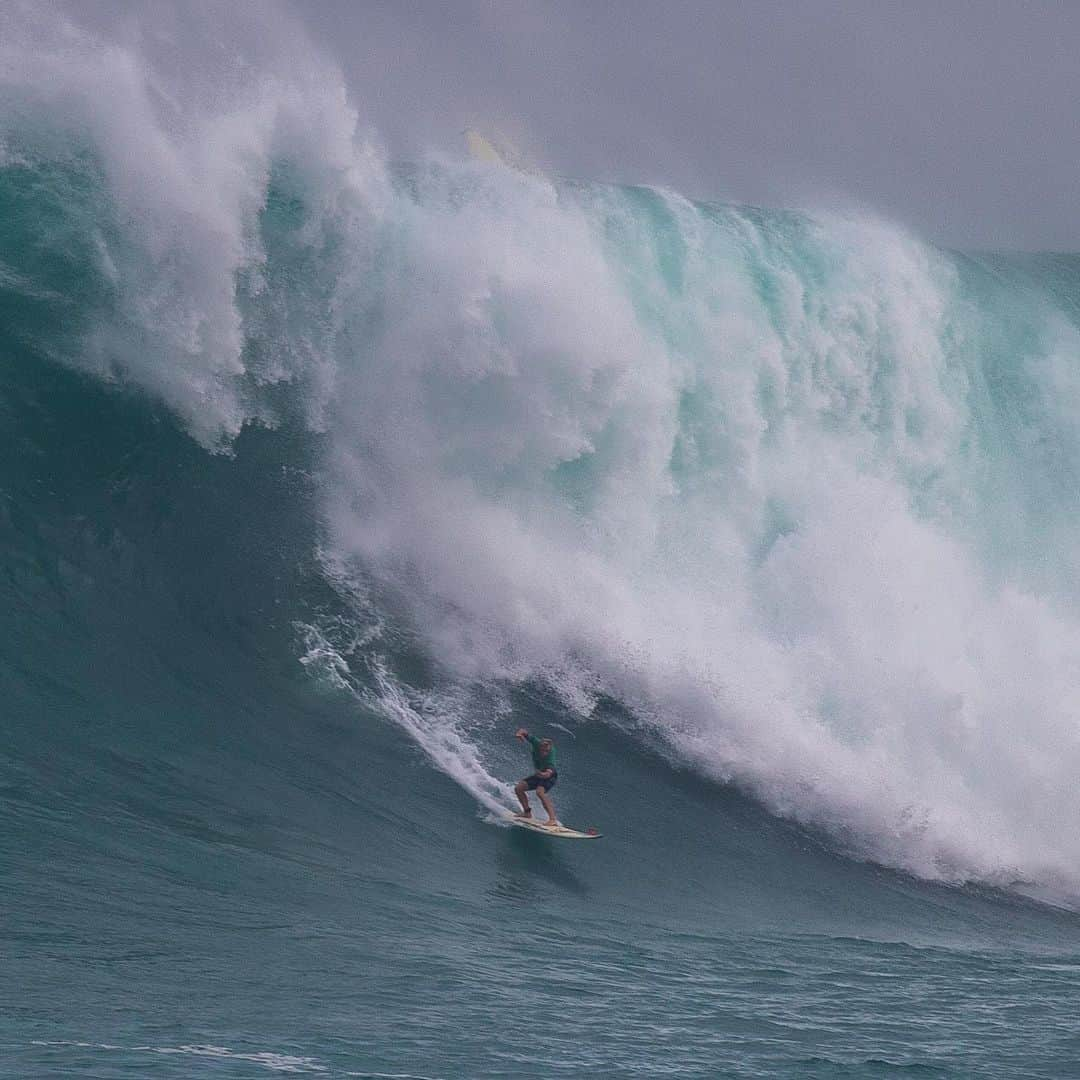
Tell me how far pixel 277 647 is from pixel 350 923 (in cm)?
482

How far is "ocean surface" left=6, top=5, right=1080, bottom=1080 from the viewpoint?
30.8 feet

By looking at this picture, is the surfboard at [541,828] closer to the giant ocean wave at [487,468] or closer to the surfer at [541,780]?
the surfer at [541,780]

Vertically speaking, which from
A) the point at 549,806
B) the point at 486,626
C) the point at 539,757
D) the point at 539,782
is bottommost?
the point at 549,806

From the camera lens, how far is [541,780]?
42.3 feet

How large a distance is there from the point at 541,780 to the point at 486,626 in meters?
3.06

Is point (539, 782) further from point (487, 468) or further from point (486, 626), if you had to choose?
point (487, 468)

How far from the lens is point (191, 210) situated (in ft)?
52.8

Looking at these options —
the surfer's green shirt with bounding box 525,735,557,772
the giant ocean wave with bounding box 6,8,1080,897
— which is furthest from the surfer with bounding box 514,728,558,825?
the giant ocean wave with bounding box 6,8,1080,897

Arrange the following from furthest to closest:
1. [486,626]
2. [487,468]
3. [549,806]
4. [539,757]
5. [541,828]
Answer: [487,468] → [486,626] → [539,757] → [549,806] → [541,828]

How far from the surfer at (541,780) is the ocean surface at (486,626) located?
0.24 m

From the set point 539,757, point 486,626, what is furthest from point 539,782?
point 486,626

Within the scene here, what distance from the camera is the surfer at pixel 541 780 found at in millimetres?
12828

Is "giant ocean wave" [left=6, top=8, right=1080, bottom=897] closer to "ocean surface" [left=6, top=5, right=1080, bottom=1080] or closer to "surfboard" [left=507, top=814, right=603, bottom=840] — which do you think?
"ocean surface" [left=6, top=5, right=1080, bottom=1080]

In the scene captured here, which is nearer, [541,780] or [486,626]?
[541,780]
